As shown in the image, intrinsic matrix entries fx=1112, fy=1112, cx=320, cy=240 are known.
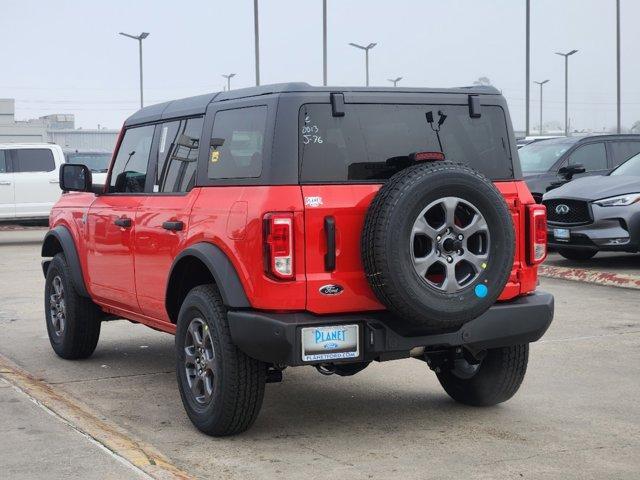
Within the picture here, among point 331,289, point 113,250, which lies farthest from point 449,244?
point 113,250

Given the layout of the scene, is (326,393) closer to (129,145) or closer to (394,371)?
(394,371)

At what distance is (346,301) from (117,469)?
Answer: 1400mm

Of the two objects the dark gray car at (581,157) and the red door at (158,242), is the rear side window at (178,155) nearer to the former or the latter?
the red door at (158,242)

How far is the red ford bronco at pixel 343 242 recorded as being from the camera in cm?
552

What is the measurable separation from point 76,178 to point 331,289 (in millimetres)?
3112

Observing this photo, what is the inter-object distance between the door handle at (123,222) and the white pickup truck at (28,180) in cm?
1433

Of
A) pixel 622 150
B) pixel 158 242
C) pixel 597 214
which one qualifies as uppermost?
pixel 622 150

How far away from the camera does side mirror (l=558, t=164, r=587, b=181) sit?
623 inches

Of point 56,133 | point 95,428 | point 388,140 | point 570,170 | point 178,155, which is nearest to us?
point 388,140

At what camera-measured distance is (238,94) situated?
6.18 m

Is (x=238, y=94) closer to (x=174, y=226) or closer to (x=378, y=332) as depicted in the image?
(x=174, y=226)

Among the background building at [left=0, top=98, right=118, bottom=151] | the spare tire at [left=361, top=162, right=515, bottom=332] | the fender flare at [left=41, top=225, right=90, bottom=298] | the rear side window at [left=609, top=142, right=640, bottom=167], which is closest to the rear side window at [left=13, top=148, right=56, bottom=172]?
the rear side window at [left=609, top=142, right=640, bottom=167]

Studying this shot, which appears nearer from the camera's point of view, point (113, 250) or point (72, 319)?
point (113, 250)

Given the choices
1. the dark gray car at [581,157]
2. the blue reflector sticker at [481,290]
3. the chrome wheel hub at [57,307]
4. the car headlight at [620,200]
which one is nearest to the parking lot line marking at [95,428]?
the chrome wheel hub at [57,307]
